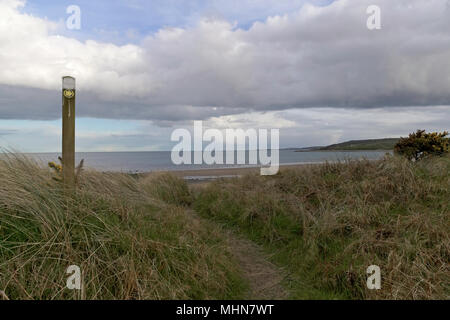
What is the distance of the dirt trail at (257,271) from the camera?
13.1 ft

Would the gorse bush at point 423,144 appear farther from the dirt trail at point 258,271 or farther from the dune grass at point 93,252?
the dune grass at point 93,252

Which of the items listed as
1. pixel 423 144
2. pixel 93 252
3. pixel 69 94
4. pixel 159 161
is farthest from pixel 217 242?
pixel 159 161

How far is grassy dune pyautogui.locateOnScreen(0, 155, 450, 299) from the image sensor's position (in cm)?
337

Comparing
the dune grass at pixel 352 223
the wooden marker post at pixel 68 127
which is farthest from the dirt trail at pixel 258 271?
the wooden marker post at pixel 68 127

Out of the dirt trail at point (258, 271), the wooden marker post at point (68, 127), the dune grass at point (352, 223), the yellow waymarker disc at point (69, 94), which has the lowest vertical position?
the dirt trail at point (258, 271)

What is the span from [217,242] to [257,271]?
1115 mm

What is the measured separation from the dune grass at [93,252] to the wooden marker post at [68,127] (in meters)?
0.29

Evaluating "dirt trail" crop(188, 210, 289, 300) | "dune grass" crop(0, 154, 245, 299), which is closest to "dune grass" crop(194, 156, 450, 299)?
"dirt trail" crop(188, 210, 289, 300)

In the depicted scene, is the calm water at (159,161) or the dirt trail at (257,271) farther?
the calm water at (159,161)

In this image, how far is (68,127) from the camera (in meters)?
4.67

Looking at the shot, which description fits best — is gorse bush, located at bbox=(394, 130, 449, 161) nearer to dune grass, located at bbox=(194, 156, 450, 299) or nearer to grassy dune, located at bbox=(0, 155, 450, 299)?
dune grass, located at bbox=(194, 156, 450, 299)

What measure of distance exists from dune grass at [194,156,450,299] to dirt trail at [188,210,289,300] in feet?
0.55

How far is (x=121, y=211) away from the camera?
4855 mm
